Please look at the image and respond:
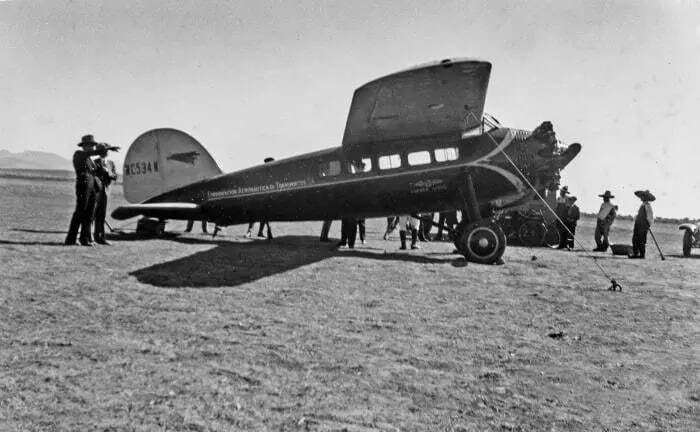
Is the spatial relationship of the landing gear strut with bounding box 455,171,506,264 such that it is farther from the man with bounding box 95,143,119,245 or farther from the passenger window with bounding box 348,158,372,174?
the man with bounding box 95,143,119,245

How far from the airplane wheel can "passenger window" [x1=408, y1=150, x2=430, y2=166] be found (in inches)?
68.1

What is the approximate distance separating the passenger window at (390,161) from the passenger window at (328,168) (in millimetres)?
1039

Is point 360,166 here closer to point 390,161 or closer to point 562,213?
point 390,161

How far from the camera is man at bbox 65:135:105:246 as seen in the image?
359 inches

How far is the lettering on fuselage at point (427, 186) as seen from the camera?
1044 centimetres

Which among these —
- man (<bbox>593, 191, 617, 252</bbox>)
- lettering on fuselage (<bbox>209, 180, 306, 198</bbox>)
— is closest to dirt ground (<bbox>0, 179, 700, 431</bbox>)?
lettering on fuselage (<bbox>209, 180, 306, 198</bbox>)

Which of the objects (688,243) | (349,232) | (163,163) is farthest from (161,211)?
(688,243)

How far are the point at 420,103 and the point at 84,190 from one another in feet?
21.8

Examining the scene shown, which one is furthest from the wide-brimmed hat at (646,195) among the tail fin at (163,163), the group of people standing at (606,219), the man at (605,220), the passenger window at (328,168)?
the tail fin at (163,163)

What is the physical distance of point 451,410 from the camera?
305 centimetres

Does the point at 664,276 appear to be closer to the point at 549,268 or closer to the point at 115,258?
the point at 549,268

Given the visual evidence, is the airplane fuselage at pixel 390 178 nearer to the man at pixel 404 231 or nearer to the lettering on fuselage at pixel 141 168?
the man at pixel 404 231

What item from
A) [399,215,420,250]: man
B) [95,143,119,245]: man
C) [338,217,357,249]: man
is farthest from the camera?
[399,215,420,250]: man

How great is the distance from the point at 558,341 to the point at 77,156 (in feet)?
29.2
